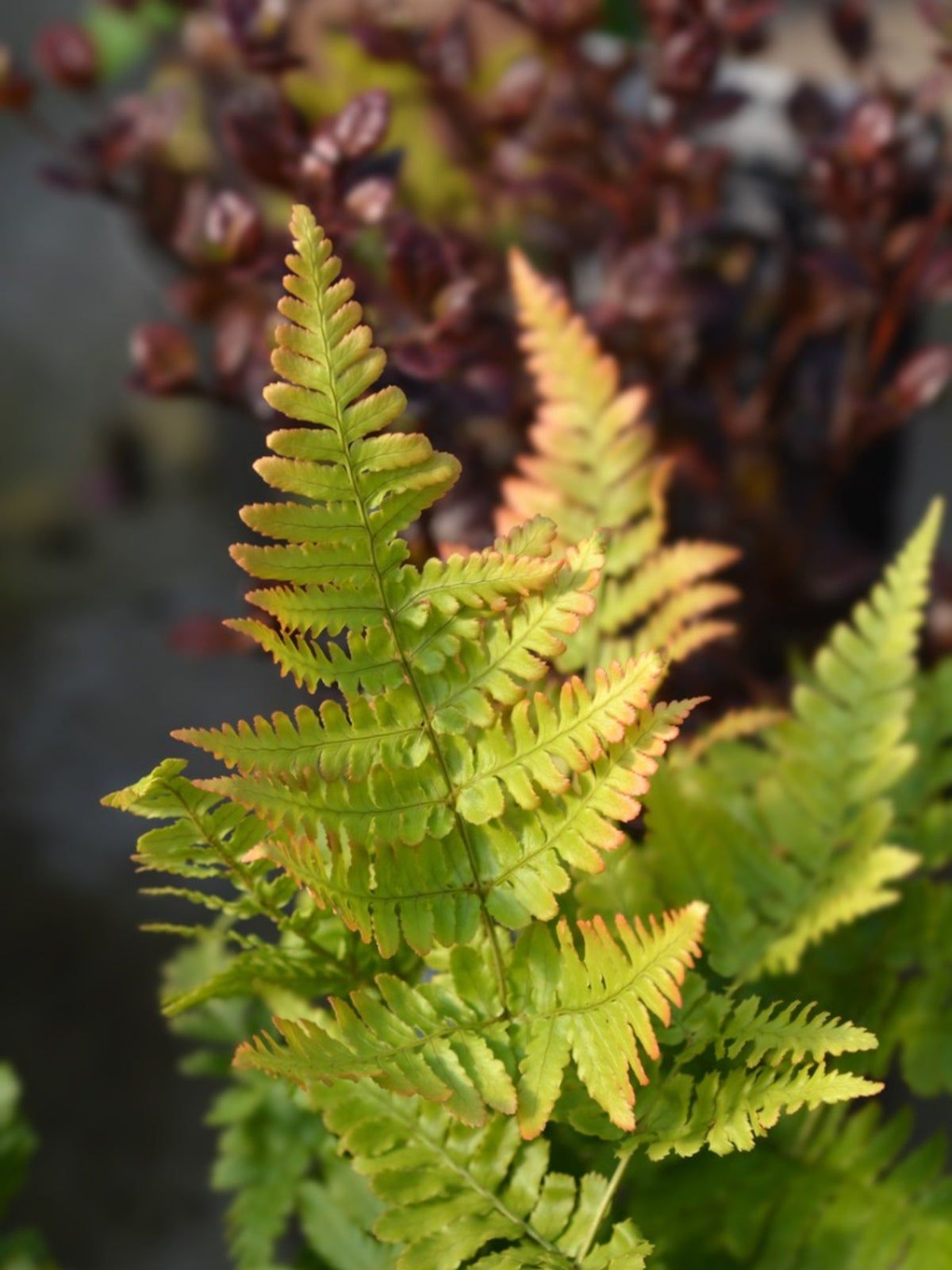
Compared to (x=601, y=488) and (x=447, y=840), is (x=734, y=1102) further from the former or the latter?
(x=601, y=488)

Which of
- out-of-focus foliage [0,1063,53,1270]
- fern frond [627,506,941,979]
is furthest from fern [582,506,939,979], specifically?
out-of-focus foliage [0,1063,53,1270]

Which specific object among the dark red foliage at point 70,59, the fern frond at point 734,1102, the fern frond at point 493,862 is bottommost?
the fern frond at point 734,1102

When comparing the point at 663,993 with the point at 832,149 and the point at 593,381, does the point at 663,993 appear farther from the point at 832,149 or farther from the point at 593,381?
the point at 832,149

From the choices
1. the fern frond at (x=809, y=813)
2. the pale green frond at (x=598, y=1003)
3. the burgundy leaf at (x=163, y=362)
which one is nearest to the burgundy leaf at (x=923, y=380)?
the fern frond at (x=809, y=813)

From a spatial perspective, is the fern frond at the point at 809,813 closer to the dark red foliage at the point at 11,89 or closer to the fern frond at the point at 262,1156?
the fern frond at the point at 262,1156

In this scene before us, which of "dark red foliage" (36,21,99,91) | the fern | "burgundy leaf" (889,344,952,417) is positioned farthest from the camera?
"dark red foliage" (36,21,99,91)

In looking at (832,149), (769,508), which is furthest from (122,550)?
(832,149)

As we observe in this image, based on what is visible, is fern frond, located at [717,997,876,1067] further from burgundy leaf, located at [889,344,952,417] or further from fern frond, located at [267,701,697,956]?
burgundy leaf, located at [889,344,952,417]

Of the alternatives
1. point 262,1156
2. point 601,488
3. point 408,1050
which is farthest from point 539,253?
point 408,1050
